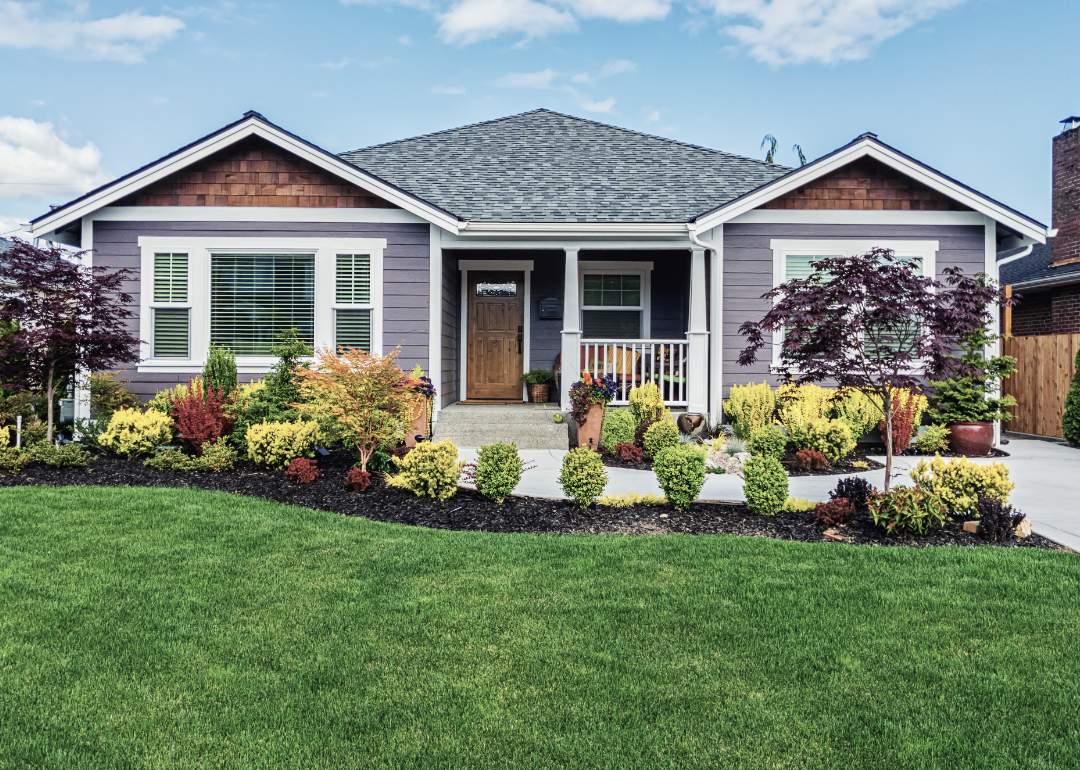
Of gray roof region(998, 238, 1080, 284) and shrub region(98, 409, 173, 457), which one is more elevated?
gray roof region(998, 238, 1080, 284)

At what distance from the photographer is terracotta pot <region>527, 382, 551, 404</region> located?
35.3ft

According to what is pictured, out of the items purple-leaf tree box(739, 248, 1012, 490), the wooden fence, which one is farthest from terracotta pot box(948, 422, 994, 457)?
purple-leaf tree box(739, 248, 1012, 490)

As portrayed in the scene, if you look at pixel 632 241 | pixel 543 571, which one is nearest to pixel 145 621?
pixel 543 571

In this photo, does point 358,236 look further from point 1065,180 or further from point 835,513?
point 1065,180

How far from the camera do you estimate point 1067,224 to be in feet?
45.4

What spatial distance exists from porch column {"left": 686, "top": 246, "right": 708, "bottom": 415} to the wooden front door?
2.87m

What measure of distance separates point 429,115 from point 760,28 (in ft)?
41.8

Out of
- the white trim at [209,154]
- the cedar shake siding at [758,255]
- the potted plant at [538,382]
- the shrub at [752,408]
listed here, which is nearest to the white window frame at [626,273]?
the potted plant at [538,382]

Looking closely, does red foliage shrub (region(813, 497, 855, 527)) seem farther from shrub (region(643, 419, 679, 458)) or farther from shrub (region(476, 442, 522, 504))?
shrub (region(643, 419, 679, 458))

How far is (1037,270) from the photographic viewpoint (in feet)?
46.7

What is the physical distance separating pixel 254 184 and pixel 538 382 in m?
4.92

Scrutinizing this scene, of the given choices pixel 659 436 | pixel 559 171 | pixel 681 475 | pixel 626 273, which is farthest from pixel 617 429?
pixel 559 171

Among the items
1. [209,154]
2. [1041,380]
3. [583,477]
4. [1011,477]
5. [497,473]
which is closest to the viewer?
[583,477]

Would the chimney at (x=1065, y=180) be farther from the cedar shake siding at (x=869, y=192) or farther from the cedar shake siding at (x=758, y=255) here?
the cedar shake siding at (x=869, y=192)
